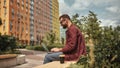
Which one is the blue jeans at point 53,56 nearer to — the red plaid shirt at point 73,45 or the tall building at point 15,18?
the red plaid shirt at point 73,45

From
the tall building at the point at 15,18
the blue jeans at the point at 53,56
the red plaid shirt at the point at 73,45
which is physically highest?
the tall building at the point at 15,18

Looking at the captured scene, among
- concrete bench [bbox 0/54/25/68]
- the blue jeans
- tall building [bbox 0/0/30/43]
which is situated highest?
tall building [bbox 0/0/30/43]

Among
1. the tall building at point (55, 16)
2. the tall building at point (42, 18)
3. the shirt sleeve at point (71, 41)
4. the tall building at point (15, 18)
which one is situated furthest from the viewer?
the tall building at point (55, 16)

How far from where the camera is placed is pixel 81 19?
4175cm

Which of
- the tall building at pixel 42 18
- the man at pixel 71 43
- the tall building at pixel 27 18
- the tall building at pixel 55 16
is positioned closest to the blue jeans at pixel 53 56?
the man at pixel 71 43

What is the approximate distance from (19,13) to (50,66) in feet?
292

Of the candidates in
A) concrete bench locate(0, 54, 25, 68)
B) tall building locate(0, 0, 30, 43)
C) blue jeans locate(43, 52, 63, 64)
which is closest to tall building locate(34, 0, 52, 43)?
tall building locate(0, 0, 30, 43)

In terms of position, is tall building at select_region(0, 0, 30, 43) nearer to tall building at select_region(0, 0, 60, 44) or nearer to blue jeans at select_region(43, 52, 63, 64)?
tall building at select_region(0, 0, 60, 44)

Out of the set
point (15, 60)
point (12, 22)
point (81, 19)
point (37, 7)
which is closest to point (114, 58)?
point (15, 60)

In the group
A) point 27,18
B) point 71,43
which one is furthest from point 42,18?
point 71,43

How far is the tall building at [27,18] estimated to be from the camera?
84500 mm

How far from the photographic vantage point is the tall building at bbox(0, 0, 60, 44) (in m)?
84.5

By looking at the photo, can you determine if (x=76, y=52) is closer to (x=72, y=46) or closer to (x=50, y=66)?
(x=72, y=46)

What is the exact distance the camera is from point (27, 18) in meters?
101
